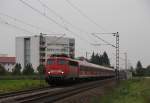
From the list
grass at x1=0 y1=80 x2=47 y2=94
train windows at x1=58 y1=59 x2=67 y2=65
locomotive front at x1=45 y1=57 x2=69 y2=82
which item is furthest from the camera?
train windows at x1=58 y1=59 x2=67 y2=65

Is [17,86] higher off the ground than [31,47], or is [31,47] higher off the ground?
[31,47]

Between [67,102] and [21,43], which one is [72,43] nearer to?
[21,43]

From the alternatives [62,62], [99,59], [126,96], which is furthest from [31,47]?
[126,96]

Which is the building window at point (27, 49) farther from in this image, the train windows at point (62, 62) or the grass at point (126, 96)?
the grass at point (126, 96)

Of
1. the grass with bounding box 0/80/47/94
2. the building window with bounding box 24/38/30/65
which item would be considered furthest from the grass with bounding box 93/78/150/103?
the building window with bounding box 24/38/30/65

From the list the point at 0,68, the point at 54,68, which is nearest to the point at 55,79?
the point at 54,68

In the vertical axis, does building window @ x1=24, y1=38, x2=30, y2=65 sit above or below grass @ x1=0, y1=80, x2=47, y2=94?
above

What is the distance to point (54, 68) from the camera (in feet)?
147

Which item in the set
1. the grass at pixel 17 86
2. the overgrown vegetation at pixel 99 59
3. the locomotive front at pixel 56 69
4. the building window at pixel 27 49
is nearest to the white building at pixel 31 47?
the building window at pixel 27 49

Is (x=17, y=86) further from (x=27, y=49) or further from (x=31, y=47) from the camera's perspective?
(x=27, y=49)

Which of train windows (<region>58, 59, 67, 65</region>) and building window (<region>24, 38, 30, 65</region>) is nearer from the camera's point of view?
train windows (<region>58, 59, 67, 65</region>)

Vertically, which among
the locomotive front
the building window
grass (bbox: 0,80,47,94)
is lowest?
grass (bbox: 0,80,47,94)

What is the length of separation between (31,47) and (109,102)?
16987 cm

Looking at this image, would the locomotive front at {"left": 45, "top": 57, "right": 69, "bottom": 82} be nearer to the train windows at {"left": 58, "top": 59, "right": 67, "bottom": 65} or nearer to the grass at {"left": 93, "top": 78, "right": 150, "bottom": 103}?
the train windows at {"left": 58, "top": 59, "right": 67, "bottom": 65}
